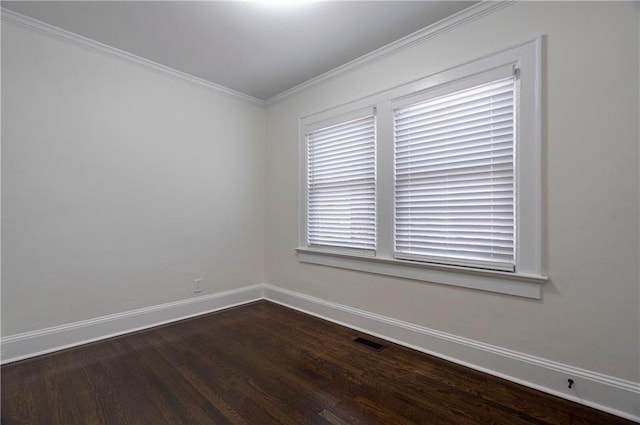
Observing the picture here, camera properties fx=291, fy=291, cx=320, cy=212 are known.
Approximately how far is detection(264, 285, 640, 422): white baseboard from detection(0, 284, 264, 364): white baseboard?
4.90 ft

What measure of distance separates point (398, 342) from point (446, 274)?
2.55 feet

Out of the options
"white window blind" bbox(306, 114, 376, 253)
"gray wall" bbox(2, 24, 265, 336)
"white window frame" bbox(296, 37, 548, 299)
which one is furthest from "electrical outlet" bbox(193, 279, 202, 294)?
"white window frame" bbox(296, 37, 548, 299)

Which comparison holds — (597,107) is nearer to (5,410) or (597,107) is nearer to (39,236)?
(5,410)

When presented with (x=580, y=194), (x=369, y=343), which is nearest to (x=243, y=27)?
Result: (x=580, y=194)

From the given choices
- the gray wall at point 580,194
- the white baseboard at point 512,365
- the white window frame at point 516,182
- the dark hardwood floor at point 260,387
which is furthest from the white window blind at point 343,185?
the dark hardwood floor at point 260,387

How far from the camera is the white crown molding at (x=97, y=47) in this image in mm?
2264

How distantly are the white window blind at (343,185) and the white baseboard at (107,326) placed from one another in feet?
4.44

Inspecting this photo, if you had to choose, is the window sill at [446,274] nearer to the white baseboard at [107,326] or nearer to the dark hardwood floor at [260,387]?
the dark hardwood floor at [260,387]

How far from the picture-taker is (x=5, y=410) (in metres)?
1.72

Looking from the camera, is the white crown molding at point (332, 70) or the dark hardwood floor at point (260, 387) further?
the white crown molding at point (332, 70)

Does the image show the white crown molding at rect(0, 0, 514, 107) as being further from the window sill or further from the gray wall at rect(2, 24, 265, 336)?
the window sill

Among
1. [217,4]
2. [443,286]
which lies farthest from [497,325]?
[217,4]

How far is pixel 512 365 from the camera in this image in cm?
201

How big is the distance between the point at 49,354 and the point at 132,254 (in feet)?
3.18
